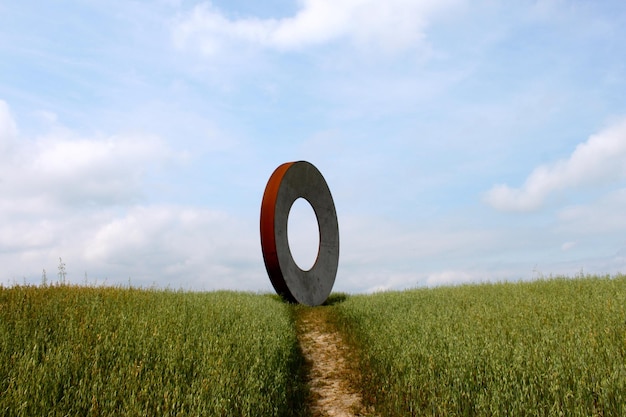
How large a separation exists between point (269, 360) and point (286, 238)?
8.45 meters

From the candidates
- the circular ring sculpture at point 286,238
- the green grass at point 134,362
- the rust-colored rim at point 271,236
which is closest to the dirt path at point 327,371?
the green grass at point 134,362

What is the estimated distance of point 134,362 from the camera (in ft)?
17.4

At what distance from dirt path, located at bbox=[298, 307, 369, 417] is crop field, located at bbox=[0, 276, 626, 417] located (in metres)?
0.20

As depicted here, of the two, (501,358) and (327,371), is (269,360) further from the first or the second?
(501,358)

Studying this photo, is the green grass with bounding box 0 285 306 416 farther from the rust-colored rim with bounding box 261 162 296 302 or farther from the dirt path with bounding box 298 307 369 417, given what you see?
the rust-colored rim with bounding box 261 162 296 302

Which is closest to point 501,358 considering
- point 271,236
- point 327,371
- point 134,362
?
point 327,371

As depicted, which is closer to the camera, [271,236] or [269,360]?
[269,360]

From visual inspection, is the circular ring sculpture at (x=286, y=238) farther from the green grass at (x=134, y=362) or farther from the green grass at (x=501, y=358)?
the green grass at (x=134, y=362)

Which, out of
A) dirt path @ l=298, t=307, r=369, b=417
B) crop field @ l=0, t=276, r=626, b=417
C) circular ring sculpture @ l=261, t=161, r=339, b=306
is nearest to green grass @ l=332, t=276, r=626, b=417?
crop field @ l=0, t=276, r=626, b=417

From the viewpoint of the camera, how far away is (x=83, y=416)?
416 cm

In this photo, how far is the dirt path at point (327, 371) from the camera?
6277mm

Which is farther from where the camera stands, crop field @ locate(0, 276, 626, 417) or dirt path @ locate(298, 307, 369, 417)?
dirt path @ locate(298, 307, 369, 417)

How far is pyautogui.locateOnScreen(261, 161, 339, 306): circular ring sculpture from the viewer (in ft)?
45.7

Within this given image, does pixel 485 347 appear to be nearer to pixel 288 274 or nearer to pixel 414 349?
pixel 414 349
